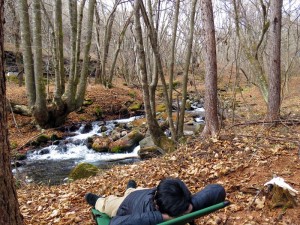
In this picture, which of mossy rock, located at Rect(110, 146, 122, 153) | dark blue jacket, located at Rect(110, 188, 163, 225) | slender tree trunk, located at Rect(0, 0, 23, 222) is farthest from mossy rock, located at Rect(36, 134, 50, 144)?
slender tree trunk, located at Rect(0, 0, 23, 222)

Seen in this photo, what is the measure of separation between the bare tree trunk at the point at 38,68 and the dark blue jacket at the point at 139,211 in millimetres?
9358

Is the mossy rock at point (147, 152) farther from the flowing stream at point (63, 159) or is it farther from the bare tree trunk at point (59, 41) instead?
A: the bare tree trunk at point (59, 41)

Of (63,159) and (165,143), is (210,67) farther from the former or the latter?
(63,159)

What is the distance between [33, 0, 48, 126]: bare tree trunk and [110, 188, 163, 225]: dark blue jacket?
368 inches

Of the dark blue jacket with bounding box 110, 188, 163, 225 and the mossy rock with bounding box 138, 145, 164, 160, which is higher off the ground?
the dark blue jacket with bounding box 110, 188, 163, 225

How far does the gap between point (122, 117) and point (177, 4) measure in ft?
29.4

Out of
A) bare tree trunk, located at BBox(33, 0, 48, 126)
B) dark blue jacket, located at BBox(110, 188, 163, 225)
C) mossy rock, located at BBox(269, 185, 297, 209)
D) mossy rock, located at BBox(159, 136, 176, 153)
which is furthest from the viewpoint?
bare tree trunk, located at BBox(33, 0, 48, 126)

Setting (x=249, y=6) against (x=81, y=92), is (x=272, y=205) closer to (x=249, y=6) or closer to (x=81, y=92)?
(x=81, y=92)

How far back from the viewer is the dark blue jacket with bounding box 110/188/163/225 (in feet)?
8.41

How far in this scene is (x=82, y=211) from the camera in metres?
4.35

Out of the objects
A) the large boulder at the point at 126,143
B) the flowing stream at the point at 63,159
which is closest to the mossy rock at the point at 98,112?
the flowing stream at the point at 63,159

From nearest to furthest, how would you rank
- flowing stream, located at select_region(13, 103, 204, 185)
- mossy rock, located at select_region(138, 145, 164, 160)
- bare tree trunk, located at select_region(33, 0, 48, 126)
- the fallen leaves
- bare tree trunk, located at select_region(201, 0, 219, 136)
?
the fallen leaves → bare tree trunk, located at select_region(201, 0, 219, 136) → flowing stream, located at select_region(13, 103, 204, 185) → mossy rock, located at select_region(138, 145, 164, 160) → bare tree trunk, located at select_region(33, 0, 48, 126)

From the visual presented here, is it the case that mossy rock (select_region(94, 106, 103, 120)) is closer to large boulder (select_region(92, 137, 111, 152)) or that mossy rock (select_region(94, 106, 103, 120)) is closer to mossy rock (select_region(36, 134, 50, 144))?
large boulder (select_region(92, 137, 111, 152))

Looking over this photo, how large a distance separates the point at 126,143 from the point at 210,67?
19.4 feet
